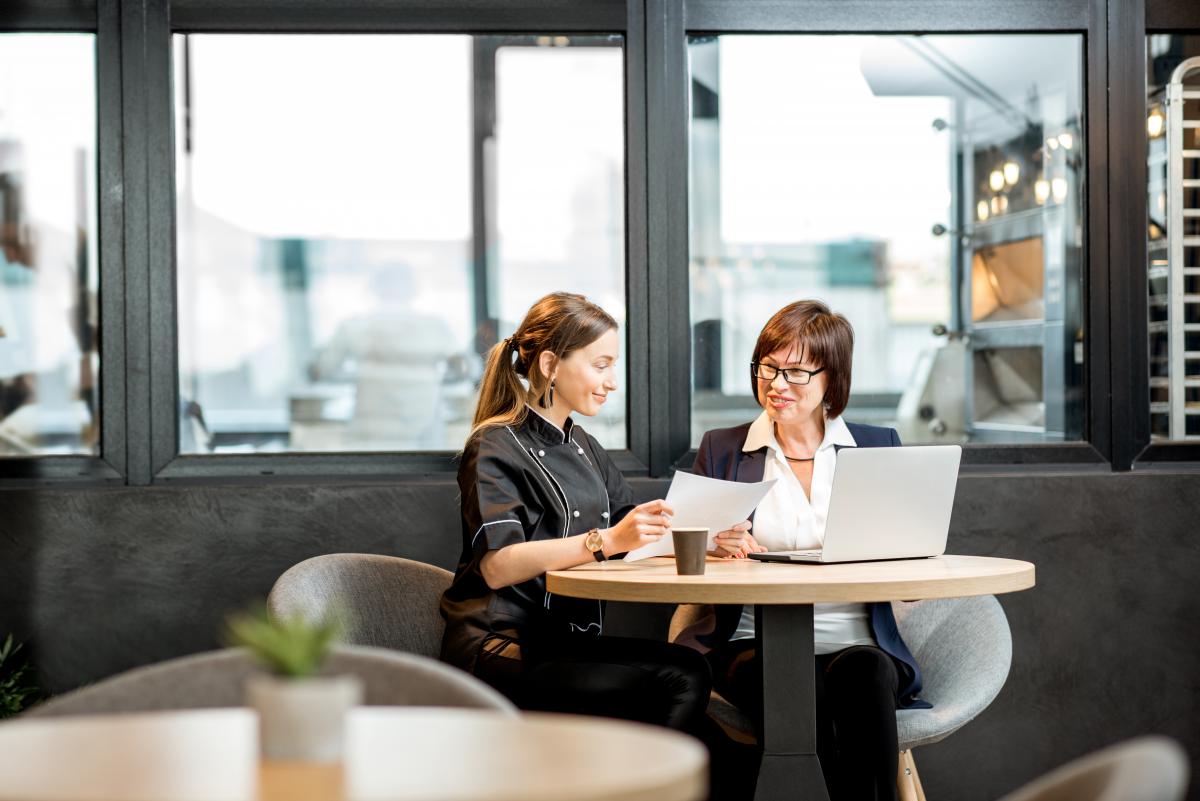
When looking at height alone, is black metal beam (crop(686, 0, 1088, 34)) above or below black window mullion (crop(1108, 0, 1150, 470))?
above

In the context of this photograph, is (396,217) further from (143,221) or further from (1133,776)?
(1133,776)

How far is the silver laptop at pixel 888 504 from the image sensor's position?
242 cm

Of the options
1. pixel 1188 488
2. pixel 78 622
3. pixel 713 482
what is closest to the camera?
pixel 713 482

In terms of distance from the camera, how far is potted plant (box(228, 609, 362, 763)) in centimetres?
112

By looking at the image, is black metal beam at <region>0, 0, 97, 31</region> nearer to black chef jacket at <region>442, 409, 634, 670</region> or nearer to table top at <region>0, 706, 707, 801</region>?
black chef jacket at <region>442, 409, 634, 670</region>

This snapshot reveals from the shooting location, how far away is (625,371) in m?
3.49

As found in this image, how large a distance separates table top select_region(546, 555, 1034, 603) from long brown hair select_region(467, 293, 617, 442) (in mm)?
468

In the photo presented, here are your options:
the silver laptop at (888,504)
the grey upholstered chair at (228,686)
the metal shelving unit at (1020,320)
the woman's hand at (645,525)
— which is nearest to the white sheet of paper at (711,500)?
the woman's hand at (645,525)

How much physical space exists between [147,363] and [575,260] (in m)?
1.16

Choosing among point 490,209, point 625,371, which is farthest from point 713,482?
point 490,209

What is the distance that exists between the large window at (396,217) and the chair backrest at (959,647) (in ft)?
3.20

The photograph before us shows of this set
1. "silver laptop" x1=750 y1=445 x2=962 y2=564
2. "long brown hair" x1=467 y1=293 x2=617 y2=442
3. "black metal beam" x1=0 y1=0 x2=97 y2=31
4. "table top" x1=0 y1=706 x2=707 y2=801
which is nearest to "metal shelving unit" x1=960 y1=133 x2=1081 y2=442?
"silver laptop" x1=750 y1=445 x2=962 y2=564

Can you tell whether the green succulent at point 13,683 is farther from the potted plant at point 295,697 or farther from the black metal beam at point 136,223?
the potted plant at point 295,697

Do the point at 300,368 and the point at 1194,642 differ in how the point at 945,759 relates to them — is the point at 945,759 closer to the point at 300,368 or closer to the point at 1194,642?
the point at 1194,642
